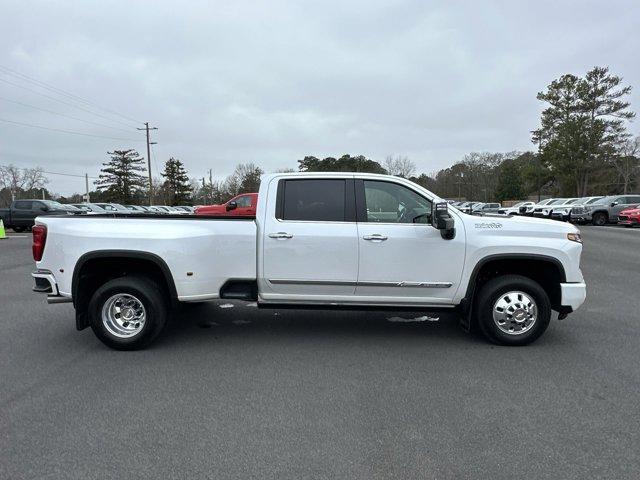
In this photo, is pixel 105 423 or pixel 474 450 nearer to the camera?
pixel 474 450

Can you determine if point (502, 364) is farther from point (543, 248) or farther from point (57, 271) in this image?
point (57, 271)

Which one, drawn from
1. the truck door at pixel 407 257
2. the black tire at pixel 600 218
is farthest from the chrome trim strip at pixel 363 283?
the black tire at pixel 600 218

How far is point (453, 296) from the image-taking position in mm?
5121

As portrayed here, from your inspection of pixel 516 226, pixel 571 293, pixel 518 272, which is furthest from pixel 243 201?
pixel 571 293

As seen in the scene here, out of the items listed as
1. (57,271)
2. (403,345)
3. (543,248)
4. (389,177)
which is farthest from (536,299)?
(57,271)

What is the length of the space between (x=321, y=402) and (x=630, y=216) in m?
27.1

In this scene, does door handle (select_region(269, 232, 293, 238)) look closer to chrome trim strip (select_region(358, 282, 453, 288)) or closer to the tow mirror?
chrome trim strip (select_region(358, 282, 453, 288))

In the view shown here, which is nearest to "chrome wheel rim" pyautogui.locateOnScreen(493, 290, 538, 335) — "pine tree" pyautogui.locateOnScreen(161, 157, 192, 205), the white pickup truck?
the white pickup truck

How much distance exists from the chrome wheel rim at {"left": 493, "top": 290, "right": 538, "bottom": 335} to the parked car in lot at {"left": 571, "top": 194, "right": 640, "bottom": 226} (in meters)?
26.6

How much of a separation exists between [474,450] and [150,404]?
253cm

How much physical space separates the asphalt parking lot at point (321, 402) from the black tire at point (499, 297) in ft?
0.49

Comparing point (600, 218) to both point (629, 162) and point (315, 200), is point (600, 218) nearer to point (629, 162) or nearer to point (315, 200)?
point (315, 200)

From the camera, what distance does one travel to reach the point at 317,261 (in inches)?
199

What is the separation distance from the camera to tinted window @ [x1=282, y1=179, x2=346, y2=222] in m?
5.18
